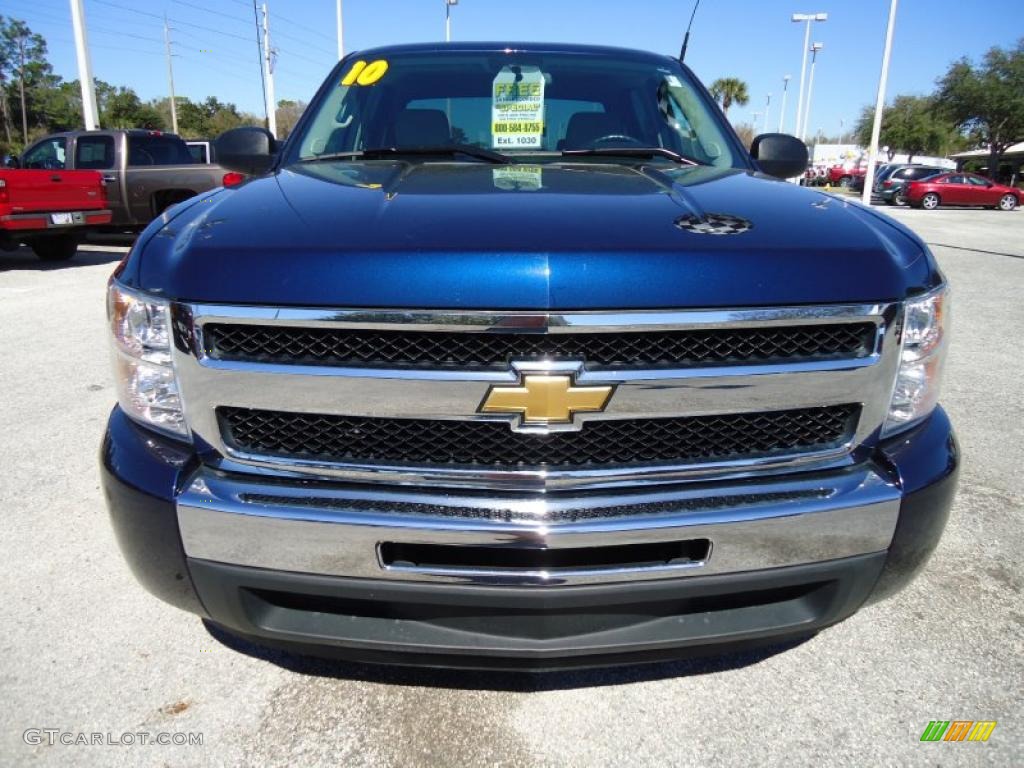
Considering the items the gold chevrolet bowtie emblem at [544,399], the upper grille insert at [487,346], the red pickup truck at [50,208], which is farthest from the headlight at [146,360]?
the red pickup truck at [50,208]

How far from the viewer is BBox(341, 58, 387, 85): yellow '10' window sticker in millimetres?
3082

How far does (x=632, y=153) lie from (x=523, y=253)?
55.4 inches

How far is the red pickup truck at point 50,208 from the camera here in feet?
30.7

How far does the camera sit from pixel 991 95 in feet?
142

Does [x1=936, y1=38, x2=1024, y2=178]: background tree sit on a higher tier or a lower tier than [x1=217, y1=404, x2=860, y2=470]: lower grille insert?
higher

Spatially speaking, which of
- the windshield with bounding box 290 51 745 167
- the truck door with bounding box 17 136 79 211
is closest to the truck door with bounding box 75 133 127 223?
the truck door with bounding box 17 136 79 211

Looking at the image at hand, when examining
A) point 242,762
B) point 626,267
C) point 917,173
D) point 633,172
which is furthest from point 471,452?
point 917,173

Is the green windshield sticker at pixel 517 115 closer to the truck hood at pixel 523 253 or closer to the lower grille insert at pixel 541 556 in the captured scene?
the truck hood at pixel 523 253

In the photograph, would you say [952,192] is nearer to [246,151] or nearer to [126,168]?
[126,168]

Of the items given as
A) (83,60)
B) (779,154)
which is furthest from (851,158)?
(779,154)

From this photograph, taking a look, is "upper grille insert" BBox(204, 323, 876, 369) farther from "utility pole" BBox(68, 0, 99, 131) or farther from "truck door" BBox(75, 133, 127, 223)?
"utility pole" BBox(68, 0, 99, 131)

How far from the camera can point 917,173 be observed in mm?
28281

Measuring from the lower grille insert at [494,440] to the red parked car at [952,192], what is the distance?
3039 cm

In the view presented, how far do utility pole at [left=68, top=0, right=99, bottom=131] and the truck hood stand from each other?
18235 mm
